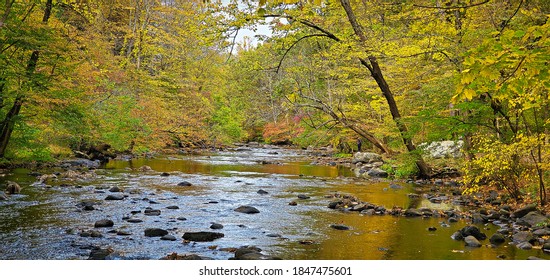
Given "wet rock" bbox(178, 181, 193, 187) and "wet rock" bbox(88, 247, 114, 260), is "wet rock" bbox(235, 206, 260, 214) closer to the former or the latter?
"wet rock" bbox(88, 247, 114, 260)

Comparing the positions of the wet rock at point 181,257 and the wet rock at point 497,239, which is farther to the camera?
the wet rock at point 497,239

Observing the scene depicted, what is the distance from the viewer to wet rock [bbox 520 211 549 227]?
29.0 ft

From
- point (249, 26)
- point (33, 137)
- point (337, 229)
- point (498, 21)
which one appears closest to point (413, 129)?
point (498, 21)

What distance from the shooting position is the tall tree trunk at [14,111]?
14.6 metres

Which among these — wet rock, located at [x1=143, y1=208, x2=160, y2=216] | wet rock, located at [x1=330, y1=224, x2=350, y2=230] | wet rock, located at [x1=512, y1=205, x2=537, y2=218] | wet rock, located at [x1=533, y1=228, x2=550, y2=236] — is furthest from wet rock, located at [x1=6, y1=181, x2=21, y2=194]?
wet rock, located at [x1=512, y1=205, x2=537, y2=218]

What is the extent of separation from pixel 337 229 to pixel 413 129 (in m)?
7.44

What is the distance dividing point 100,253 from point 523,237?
6.68 meters

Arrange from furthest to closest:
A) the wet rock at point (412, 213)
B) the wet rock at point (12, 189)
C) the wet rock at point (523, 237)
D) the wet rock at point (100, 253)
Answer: the wet rock at point (12, 189) < the wet rock at point (412, 213) < the wet rock at point (523, 237) < the wet rock at point (100, 253)

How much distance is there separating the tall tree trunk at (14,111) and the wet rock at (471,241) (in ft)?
41.5

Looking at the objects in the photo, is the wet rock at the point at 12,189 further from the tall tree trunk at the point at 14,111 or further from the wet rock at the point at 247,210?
the wet rock at the point at 247,210

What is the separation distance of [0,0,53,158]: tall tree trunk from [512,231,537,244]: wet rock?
13.3 metres

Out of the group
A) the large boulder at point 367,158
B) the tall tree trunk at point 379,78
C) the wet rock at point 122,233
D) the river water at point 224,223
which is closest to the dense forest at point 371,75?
the tall tree trunk at point 379,78

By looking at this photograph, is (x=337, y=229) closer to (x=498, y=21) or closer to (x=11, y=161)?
(x=498, y=21)

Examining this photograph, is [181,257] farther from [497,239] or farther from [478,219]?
[478,219]
